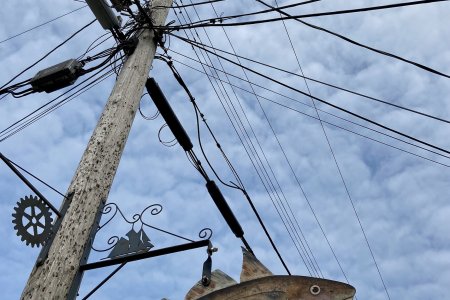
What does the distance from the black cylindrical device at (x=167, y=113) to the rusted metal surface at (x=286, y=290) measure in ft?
10.3

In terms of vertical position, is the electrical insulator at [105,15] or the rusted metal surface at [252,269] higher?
the electrical insulator at [105,15]

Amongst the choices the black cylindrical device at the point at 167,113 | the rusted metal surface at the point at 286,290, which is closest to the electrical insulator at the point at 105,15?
the black cylindrical device at the point at 167,113

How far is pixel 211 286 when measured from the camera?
315 cm

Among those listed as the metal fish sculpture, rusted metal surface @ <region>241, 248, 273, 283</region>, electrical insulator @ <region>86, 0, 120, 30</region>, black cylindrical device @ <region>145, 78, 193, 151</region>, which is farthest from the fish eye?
electrical insulator @ <region>86, 0, 120, 30</region>

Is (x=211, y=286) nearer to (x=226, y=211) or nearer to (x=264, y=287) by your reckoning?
(x=264, y=287)

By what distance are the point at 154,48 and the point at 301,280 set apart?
299 cm

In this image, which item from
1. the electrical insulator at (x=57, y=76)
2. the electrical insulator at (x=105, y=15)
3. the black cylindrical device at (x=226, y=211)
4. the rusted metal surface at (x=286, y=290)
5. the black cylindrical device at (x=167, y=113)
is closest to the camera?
the rusted metal surface at (x=286, y=290)

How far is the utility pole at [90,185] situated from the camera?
304 centimetres

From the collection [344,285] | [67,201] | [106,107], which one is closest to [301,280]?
[344,285]

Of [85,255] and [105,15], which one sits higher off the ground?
[105,15]

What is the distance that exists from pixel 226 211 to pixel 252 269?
2914mm

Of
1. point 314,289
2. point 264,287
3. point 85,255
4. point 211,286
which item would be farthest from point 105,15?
point 314,289

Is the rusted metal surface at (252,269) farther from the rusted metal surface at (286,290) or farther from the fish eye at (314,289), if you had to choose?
the fish eye at (314,289)

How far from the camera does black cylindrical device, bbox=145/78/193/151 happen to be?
18.6 ft
